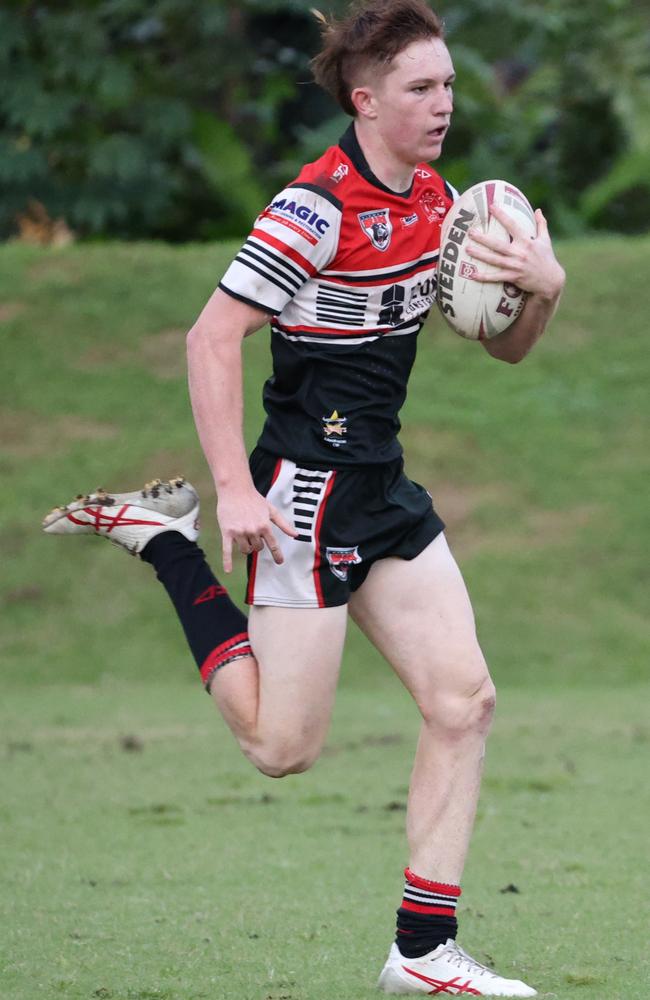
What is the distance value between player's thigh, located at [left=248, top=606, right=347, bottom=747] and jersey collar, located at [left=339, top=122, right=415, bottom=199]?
122cm

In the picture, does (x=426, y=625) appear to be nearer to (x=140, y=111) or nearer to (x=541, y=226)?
(x=541, y=226)

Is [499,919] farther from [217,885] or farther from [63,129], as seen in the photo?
[63,129]

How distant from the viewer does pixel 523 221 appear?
16.7 ft

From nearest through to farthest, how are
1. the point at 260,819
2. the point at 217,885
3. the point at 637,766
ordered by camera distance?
the point at 217,885 → the point at 260,819 → the point at 637,766

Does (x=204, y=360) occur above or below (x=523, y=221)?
below

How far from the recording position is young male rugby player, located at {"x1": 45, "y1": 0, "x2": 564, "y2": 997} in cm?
470

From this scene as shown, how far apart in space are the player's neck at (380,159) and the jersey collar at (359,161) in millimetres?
11

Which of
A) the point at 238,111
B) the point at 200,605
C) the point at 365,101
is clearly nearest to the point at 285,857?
the point at 200,605

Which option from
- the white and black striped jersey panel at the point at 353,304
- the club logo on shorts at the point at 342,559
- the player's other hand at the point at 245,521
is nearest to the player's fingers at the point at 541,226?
the white and black striped jersey panel at the point at 353,304

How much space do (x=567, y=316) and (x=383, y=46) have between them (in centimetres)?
1537

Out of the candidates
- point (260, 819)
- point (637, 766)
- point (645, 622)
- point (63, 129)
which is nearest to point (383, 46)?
point (260, 819)

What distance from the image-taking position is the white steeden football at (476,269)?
16.3 ft

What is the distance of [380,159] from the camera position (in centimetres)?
489

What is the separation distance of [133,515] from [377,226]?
1206mm
